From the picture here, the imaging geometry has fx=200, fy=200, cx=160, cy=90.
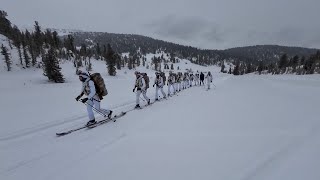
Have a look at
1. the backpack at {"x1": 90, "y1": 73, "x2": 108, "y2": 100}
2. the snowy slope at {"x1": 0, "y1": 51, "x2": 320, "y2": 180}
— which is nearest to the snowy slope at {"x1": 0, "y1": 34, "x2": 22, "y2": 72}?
the snowy slope at {"x1": 0, "y1": 51, "x2": 320, "y2": 180}

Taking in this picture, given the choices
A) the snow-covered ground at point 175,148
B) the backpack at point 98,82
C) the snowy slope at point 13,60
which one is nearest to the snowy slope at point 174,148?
the snow-covered ground at point 175,148

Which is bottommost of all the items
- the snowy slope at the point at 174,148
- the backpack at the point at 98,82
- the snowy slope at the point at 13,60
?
the snowy slope at the point at 174,148

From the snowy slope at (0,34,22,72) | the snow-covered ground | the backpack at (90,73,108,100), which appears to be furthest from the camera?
the snowy slope at (0,34,22,72)

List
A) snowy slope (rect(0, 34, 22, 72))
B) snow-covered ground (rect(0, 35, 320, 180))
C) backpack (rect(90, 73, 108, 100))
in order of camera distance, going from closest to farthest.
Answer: snow-covered ground (rect(0, 35, 320, 180)) < backpack (rect(90, 73, 108, 100)) < snowy slope (rect(0, 34, 22, 72))

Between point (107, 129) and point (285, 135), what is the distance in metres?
6.51

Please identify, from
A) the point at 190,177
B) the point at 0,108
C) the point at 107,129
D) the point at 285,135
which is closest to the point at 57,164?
the point at 107,129

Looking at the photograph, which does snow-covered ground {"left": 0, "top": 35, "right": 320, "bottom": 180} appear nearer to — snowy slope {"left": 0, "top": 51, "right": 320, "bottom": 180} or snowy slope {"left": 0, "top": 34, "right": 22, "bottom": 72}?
snowy slope {"left": 0, "top": 51, "right": 320, "bottom": 180}

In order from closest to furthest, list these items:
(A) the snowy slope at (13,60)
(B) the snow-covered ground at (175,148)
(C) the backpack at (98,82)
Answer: (B) the snow-covered ground at (175,148) < (C) the backpack at (98,82) < (A) the snowy slope at (13,60)

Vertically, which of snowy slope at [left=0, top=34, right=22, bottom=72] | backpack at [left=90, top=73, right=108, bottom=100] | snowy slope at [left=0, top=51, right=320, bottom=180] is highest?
snowy slope at [left=0, top=34, right=22, bottom=72]

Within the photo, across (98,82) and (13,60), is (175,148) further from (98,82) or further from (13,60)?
(13,60)

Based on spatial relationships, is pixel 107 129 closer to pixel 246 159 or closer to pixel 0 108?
pixel 246 159

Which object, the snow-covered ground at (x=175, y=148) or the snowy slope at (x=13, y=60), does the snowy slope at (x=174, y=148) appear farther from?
the snowy slope at (x=13, y=60)

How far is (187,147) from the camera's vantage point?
5844 millimetres

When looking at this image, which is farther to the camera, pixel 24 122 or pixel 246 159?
pixel 24 122
